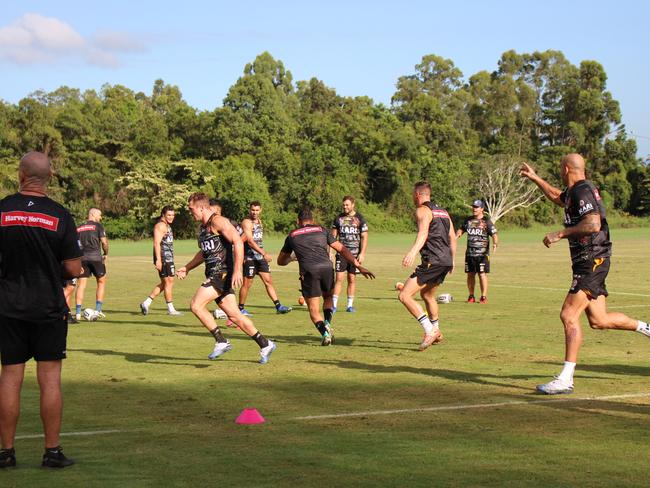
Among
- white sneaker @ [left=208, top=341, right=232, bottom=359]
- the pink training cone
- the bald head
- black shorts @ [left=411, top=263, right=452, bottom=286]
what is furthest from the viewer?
black shorts @ [left=411, top=263, right=452, bottom=286]

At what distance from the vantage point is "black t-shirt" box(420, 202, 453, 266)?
43.2ft

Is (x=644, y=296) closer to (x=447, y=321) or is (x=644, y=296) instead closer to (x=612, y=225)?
(x=447, y=321)

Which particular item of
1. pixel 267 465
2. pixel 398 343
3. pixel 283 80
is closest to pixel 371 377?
pixel 398 343

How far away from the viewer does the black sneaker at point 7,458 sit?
658 cm

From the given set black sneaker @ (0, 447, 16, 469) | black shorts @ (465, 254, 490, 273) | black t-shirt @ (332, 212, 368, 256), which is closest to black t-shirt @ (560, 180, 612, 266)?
black sneaker @ (0, 447, 16, 469)

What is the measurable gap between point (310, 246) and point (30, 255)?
7.50 meters

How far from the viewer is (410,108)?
296 feet

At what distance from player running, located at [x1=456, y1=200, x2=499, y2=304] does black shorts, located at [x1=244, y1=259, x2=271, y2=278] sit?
13.7ft

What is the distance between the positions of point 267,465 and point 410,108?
3356 inches

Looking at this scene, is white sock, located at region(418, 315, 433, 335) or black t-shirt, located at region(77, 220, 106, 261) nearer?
white sock, located at region(418, 315, 433, 335)

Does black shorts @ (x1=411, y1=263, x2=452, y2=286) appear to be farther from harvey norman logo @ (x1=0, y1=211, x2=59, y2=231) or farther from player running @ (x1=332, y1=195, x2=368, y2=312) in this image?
harvey norman logo @ (x1=0, y1=211, x2=59, y2=231)

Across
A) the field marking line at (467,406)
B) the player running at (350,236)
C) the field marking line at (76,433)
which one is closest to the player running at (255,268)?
the player running at (350,236)

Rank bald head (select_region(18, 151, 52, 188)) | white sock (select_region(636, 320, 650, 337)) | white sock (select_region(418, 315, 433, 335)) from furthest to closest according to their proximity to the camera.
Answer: white sock (select_region(418, 315, 433, 335))
white sock (select_region(636, 320, 650, 337))
bald head (select_region(18, 151, 52, 188))

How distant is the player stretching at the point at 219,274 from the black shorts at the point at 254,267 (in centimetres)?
625
